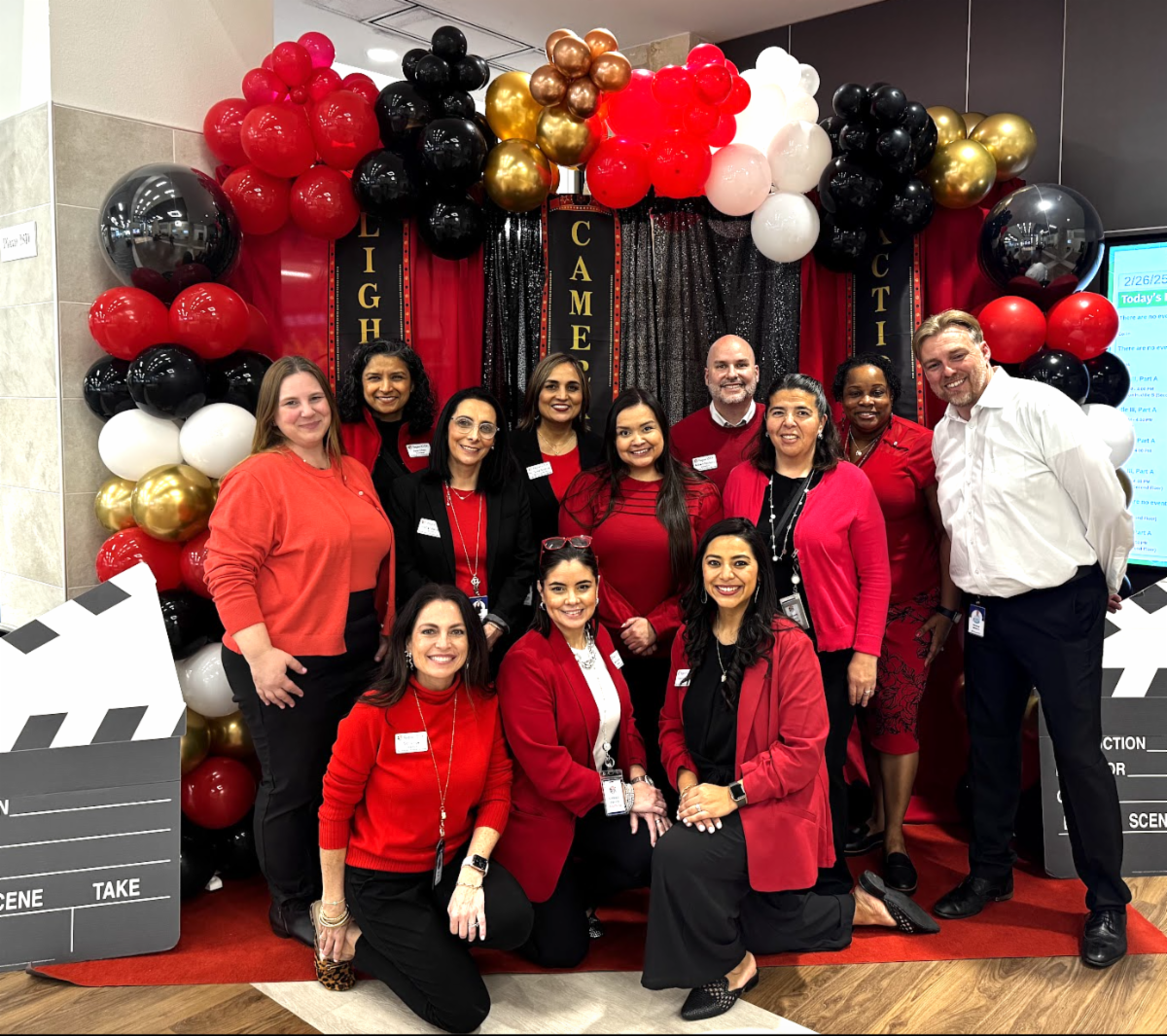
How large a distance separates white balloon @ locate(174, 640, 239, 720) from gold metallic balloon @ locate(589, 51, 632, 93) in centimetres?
227

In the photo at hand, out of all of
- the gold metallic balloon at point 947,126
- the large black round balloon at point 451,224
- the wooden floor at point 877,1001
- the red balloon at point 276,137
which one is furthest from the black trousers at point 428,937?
the gold metallic balloon at point 947,126

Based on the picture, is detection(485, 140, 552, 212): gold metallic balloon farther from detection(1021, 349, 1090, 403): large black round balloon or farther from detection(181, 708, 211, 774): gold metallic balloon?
detection(181, 708, 211, 774): gold metallic balloon

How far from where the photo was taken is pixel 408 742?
243 cm

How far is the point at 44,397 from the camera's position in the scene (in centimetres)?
326

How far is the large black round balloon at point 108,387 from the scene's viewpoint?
3.15 meters

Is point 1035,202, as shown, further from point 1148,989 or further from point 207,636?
point 207,636

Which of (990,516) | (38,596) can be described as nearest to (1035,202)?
(990,516)

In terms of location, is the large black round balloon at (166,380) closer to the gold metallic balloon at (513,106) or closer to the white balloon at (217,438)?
the white balloon at (217,438)

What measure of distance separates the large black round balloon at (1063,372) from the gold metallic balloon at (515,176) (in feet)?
5.91

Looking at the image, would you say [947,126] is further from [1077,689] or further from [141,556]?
[141,556]

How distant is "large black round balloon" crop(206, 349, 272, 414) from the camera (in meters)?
3.21

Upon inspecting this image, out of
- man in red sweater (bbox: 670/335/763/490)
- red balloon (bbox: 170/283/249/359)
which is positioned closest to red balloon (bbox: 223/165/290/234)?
red balloon (bbox: 170/283/249/359)

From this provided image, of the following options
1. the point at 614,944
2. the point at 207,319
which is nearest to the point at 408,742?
the point at 614,944

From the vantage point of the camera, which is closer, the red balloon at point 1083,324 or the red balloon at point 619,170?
the red balloon at point 1083,324
